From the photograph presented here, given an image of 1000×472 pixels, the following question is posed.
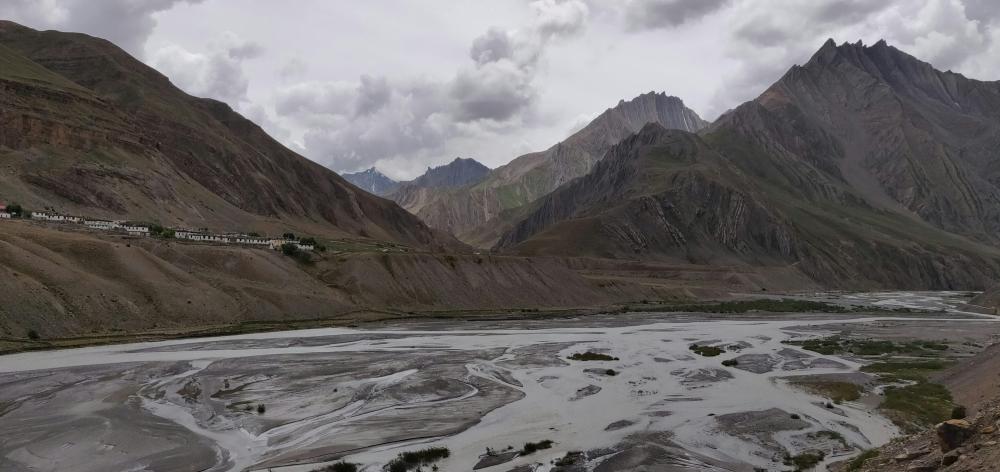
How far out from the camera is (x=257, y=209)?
547 feet

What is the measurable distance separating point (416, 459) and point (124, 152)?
13457cm

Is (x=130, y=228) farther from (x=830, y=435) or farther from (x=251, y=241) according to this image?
(x=830, y=435)

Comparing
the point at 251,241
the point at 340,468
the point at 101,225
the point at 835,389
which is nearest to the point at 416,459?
the point at 340,468

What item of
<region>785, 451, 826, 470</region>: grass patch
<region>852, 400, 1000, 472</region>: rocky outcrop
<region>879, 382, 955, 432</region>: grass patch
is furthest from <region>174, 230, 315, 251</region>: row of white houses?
<region>852, 400, 1000, 472</region>: rocky outcrop

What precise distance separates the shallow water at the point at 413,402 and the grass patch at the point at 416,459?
68cm

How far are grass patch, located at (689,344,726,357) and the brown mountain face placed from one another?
334ft

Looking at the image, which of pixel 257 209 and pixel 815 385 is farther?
pixel 257 209

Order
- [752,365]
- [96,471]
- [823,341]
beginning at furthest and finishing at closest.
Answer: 1. [823,341]
2. [752,365]
3. [96,471]

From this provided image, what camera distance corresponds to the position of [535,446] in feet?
95.1

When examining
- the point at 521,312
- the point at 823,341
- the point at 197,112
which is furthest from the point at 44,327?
the point at 197,112

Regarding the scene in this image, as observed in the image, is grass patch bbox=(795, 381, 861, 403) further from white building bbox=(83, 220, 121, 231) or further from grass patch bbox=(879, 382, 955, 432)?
white building bbox=(83, 220, 121, 231)

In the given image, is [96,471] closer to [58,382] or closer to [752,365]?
[58,382]

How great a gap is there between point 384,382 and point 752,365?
3206 cm

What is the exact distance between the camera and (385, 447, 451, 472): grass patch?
25.8 meters
